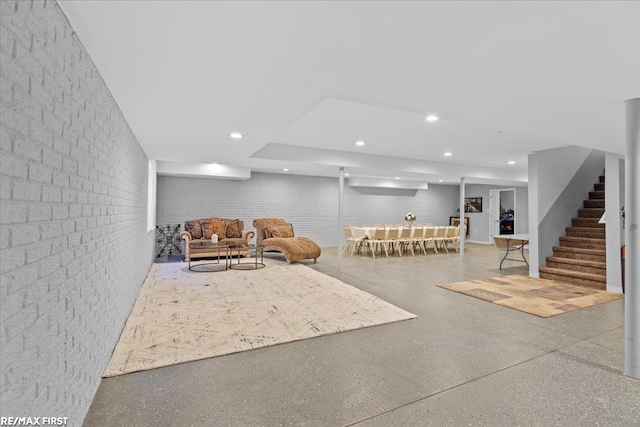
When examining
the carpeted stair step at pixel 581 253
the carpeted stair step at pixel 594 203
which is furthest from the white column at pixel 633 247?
the carpeted stair step at pixel 594 203

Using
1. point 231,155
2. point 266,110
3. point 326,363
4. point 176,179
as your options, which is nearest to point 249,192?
point 176,179

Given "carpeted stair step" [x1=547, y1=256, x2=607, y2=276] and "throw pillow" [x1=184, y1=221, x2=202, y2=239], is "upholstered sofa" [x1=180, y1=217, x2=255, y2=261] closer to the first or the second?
"throw pillow" [x1=184, y1=221, x2=202, y2=239]

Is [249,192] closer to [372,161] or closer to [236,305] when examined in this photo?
[372,161]

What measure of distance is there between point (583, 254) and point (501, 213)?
7.15 meters

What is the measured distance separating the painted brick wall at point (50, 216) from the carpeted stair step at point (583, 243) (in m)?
7.25

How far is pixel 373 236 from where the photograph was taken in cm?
852

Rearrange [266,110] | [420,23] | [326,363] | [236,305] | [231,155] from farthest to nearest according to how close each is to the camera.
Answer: [231,155], [236,305], [266,110], [326,363], [420,23]

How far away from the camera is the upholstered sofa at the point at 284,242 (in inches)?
281

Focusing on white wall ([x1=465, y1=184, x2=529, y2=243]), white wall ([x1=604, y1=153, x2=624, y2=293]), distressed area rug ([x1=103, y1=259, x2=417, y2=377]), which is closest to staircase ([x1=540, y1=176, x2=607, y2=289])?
white wall ([x1=604, y1=153, x2=624, y2=293])

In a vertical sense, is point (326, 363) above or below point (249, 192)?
below

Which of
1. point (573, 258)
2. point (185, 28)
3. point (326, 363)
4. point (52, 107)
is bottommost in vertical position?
point (326, 363)

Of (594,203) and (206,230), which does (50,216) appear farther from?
(594,203)

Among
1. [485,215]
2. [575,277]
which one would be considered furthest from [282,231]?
[485,215]

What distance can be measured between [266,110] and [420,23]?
176 centimetres
